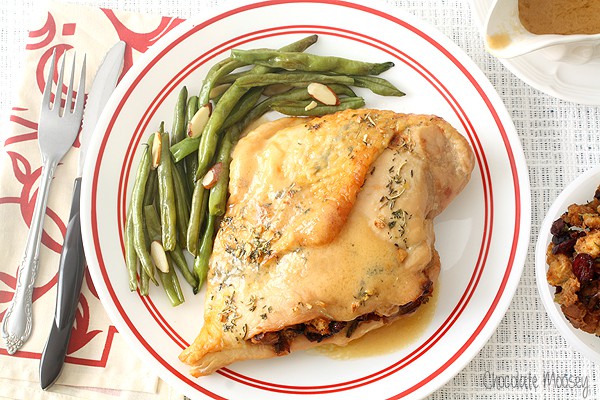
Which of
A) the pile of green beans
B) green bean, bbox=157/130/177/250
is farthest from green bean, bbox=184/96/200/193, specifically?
green bean, bbox=157/130/177/250

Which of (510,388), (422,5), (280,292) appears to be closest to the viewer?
(280,292)

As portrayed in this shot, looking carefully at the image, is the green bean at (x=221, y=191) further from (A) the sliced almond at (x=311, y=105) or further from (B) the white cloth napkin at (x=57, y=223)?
(B) the white cloth napkin at (x=57, y=223)

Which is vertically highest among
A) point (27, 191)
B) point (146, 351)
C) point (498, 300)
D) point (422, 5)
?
point (422, 5)

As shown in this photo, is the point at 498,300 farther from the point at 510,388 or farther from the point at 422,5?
the point at 422,5

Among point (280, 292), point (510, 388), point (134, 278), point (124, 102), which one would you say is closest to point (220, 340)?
point (280, 292)

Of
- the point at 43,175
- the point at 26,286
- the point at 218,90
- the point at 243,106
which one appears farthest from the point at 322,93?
the point at 26,286

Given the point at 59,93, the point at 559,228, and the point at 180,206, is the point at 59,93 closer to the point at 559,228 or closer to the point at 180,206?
the point at 180,206

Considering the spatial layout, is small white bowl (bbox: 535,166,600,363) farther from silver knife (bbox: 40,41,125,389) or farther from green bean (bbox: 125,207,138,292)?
silver knife (bbox: 40,41,125,389)
